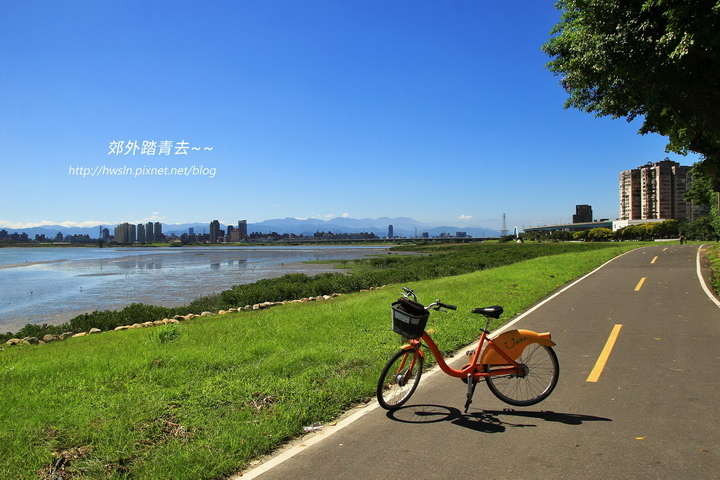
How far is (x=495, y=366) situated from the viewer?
557 cm

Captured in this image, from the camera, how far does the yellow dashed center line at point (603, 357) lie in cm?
663

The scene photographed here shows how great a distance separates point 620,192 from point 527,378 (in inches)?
8058

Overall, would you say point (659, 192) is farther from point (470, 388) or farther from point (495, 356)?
point (470, 388)

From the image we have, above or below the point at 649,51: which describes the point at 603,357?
below

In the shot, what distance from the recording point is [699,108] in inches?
485

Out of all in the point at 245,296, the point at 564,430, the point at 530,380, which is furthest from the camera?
the point at 245,296

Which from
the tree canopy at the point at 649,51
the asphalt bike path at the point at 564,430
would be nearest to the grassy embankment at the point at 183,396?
the asphalt bike path at the point at 564,430

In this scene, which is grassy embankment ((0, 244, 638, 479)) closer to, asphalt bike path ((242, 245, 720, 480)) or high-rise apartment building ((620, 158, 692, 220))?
asphalt bike path ((242, 245, 720, 480))

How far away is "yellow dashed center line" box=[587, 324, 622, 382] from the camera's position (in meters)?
6.63

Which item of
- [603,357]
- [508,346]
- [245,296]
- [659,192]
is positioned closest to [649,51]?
[603,357]

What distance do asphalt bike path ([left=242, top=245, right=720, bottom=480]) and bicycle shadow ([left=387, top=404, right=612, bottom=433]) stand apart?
0.01 metres

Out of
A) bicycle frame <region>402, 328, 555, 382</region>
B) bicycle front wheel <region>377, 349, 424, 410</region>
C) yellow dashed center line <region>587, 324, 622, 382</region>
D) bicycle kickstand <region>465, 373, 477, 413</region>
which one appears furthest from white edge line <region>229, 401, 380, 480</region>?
yellow dashed center line <region>587, 324, 622, 382</region>

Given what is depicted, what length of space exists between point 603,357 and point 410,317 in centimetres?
424

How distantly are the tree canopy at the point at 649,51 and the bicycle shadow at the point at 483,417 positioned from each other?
24.1ft
